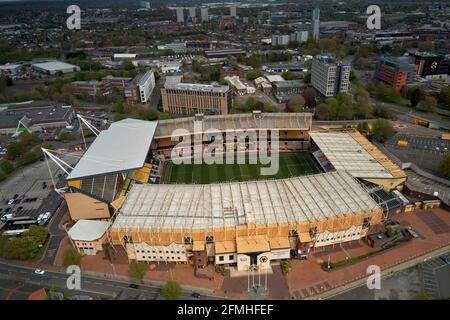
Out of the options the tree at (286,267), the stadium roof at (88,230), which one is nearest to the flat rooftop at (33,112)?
the stadium roof at (88,230)

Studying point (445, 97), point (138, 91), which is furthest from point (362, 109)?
point (138, 91)

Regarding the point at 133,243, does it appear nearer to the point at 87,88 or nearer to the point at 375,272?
the point at 375,272

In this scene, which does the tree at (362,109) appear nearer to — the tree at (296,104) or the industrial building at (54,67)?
the tree at (296,104)

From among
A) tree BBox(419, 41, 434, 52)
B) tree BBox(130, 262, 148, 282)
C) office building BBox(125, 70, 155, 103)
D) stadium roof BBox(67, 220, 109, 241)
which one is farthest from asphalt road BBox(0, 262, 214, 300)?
tree BBox(419, 41, 434, 52)

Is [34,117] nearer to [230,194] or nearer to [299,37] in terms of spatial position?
[230,194]

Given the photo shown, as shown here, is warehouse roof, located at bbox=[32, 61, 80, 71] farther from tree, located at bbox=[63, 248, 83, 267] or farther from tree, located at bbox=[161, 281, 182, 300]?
tree, located at bbox=[161, 281, 182, 300]

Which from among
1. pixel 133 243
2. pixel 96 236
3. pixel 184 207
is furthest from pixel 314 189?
pixel 96 236

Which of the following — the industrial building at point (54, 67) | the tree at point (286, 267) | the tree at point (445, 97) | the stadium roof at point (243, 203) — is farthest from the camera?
the industrial building at point (54, 67)
